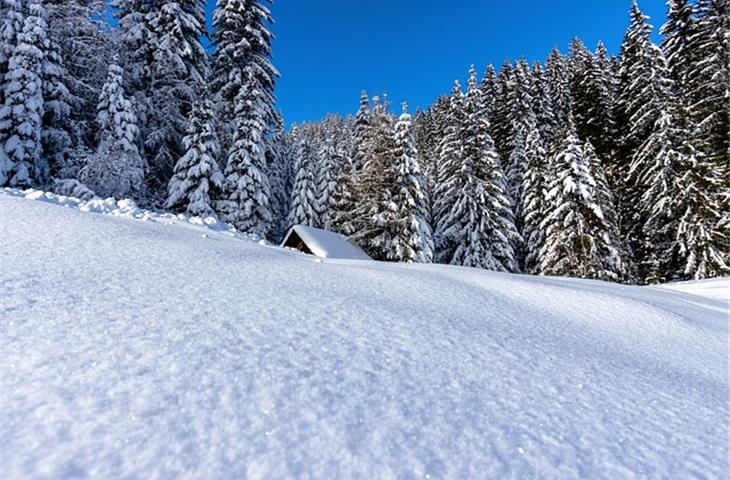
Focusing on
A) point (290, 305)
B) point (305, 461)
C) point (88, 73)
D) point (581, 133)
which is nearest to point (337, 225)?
point (88, 73)

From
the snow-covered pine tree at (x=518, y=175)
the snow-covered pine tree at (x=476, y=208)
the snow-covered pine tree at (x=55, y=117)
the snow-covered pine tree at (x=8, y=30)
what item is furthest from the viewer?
the snow-covered pine tree at (x=518, y=175)

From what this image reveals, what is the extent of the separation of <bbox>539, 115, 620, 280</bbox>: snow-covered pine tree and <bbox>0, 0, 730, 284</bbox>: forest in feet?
0.25

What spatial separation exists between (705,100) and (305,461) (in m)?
26.3

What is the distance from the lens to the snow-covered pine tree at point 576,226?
65.7ft

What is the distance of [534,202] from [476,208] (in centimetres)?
465

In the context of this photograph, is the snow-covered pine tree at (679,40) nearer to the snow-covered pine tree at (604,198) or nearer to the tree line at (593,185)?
the tree line at (593,185)

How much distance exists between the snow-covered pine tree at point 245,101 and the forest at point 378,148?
0.08 m

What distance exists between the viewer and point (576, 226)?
66.7 feet

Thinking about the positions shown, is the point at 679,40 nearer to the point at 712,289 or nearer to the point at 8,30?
the point at 712,289

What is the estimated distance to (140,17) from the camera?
731 inches

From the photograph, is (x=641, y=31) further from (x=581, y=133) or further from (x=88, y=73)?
(x=88, y=73)

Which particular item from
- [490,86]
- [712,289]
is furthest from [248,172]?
[490,86]

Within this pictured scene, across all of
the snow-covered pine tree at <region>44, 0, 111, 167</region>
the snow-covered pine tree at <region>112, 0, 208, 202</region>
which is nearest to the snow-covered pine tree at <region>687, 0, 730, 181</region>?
the snow-covered pine tree at <region>112, 0, 208, 202</region>

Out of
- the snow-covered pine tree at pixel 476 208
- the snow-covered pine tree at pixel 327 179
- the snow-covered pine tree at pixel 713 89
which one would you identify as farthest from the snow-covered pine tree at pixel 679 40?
the snow-covered pine tree at pixel 327 179
